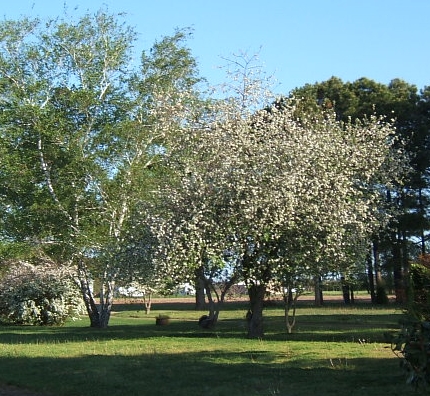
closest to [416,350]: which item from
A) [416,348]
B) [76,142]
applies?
[416,348]

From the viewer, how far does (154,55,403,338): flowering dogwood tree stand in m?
17.6

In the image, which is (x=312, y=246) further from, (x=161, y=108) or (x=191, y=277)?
(x=161, y=108)

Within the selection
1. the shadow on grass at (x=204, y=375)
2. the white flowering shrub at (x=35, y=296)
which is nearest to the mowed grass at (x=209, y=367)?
the shadow on grass at (x=204, y=375)

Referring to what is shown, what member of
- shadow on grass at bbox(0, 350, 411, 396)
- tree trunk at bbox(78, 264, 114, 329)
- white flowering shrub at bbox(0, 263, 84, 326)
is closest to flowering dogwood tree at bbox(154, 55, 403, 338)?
shadow on grass at bbox(0, 350, 411, 396)

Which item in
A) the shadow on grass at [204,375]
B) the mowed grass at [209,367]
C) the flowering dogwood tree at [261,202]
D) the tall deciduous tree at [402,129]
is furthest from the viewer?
the tall deciduous tree at [402,129]

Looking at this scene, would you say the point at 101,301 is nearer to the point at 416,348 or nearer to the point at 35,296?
the point at 35,296

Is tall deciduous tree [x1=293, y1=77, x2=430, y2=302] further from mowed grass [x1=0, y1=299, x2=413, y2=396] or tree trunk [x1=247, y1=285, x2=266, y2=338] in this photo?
mowed grass [x1=0, y1=299, x2=413, y2=396]

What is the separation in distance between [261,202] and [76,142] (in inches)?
449

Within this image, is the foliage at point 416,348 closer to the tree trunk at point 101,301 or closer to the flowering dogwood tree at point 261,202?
the flowering dogwood tree at point 261,202

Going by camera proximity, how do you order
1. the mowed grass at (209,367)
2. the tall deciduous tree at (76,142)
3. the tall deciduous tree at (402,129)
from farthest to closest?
the tall deciduous tree at (402,129) < the tall deciduous tree at (76,142) < the mowed grass at (209,367)

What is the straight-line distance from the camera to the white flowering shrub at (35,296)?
32.8 meters

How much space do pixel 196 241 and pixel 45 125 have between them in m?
11.4

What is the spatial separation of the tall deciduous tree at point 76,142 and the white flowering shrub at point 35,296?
4.59 metres

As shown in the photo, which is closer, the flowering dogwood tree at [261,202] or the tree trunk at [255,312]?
the flowering dogwood tree at [261,202]
